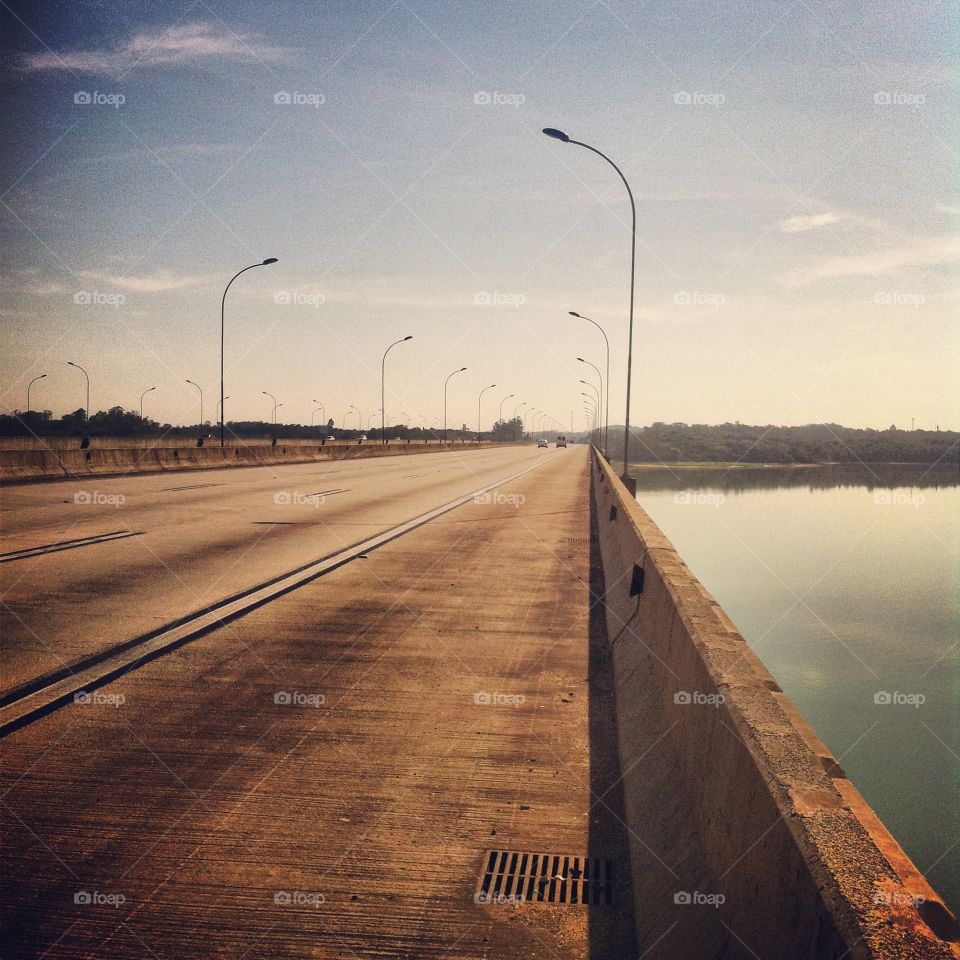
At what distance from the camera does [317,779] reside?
4578 mm

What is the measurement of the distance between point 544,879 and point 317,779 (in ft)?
5.06

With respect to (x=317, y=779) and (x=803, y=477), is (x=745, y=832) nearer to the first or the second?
(x=317, y=779)

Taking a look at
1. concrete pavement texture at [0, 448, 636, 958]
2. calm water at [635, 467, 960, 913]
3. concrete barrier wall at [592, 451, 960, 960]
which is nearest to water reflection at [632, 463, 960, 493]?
calm water at [635, 467, 960, 913]

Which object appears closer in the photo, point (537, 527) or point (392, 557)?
point (392, 557)

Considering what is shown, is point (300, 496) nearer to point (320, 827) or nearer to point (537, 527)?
point (537, 527)

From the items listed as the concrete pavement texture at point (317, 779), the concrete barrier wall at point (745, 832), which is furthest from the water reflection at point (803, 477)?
the concrete barrier wall at point (745, 832)

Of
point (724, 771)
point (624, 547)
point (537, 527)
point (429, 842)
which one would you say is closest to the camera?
point (724, 771)

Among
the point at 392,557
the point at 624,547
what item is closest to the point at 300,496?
the point at 392,557

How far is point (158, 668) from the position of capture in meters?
6.52

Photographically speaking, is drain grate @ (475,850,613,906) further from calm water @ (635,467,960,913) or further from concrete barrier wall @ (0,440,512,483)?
concrete barrier wall @ (0,440,512,483)

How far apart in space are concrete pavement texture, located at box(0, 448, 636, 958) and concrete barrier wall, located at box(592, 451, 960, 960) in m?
0.39

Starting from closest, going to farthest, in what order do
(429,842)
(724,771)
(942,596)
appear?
(724,771) < (429,842) < (942,596)

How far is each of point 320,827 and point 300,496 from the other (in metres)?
19.3

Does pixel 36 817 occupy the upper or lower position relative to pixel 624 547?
lower
